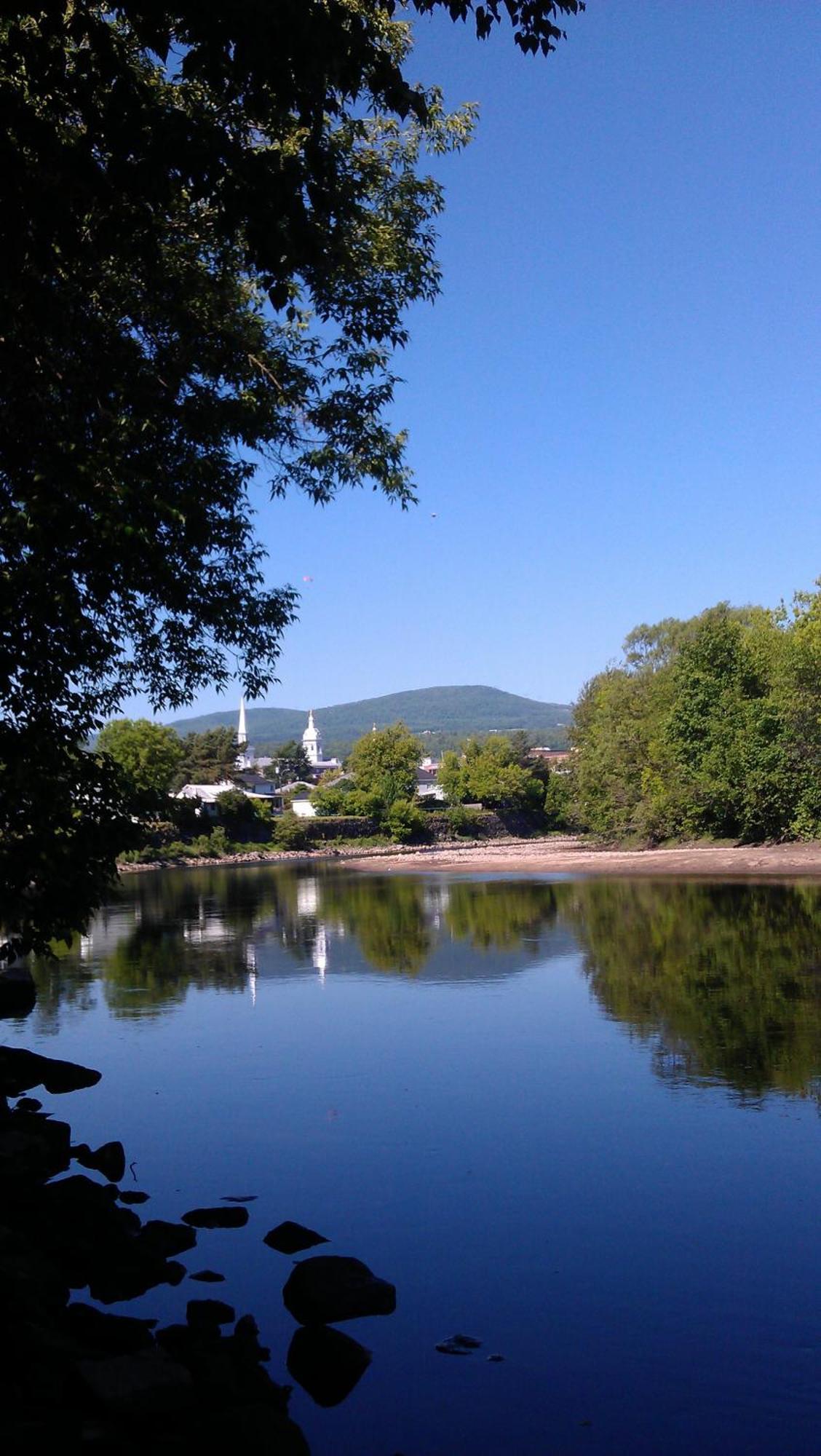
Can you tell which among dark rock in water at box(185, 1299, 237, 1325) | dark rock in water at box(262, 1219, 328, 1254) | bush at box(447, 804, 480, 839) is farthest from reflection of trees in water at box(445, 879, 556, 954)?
bush at box(447, 804, 480, 839)

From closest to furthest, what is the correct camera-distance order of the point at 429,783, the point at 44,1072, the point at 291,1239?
the point at 291,1239, the point at 44,1072, the point at 429,783

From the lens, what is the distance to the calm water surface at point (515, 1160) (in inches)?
274

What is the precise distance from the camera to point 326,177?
6879 mm

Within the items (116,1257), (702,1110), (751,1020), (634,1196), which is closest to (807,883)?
(751,1020)

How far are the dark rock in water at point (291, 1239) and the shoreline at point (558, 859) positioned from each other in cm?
4100

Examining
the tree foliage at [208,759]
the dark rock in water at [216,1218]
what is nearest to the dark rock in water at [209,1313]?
the dark rock in water at [216,1218]

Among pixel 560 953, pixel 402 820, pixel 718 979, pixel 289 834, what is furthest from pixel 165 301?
pixel 402 820

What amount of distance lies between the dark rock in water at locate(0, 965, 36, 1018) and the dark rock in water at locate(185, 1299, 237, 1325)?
12.3 meters

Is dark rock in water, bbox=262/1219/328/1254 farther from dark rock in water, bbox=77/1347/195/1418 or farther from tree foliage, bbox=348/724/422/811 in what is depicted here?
tree foliage, bbox=348/724/422/811

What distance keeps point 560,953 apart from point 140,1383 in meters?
21.7

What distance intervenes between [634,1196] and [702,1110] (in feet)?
9.48

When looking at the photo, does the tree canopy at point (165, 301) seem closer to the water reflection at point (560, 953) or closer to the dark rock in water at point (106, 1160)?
the dark rock in water at point (106, 1160)

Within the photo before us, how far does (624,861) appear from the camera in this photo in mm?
62312

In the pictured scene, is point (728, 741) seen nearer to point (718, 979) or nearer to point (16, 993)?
point (718, 979)
